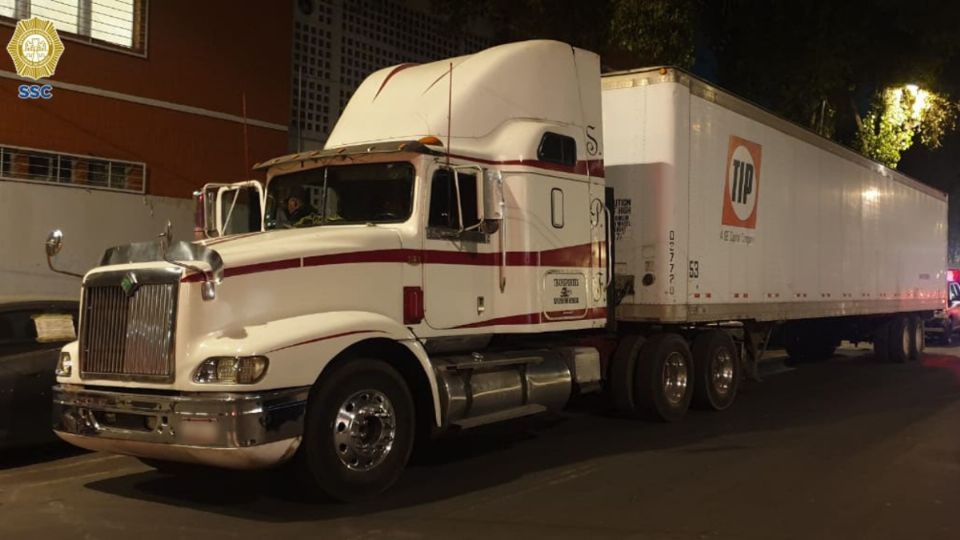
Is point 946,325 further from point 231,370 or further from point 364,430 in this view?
point 231,370

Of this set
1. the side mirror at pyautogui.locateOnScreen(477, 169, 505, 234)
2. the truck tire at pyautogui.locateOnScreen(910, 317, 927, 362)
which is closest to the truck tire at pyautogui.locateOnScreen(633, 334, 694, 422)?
the side mirror at pyautogui.locateOnScreen(477, 169, 505, 234)

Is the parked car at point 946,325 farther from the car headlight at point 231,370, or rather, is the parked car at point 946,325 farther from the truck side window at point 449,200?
the car headlight at point 231,370

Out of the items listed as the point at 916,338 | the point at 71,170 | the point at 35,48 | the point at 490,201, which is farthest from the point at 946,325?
the point at 35,48

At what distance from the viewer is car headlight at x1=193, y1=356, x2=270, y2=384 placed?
17.6 feet

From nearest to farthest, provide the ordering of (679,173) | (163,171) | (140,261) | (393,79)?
(140,261)
(393,79)
(679,173)
(163,171)

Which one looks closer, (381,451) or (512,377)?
(381,451)

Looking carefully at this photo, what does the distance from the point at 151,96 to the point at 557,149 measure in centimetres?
769

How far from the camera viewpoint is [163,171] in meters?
Result: 13.0

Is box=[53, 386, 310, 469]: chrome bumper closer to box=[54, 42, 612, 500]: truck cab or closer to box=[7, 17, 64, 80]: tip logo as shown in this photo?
box=[54, 42, 612, 500]: truck cab

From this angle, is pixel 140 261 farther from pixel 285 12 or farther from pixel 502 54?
pixel 285 12

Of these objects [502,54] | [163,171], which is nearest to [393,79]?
[502,54]

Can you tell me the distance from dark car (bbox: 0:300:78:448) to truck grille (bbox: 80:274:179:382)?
5.01ft

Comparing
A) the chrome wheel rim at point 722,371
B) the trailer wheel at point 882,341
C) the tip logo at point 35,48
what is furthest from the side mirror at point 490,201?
the trailer wheel at point 882,341

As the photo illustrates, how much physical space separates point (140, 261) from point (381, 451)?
2205 millimetres
